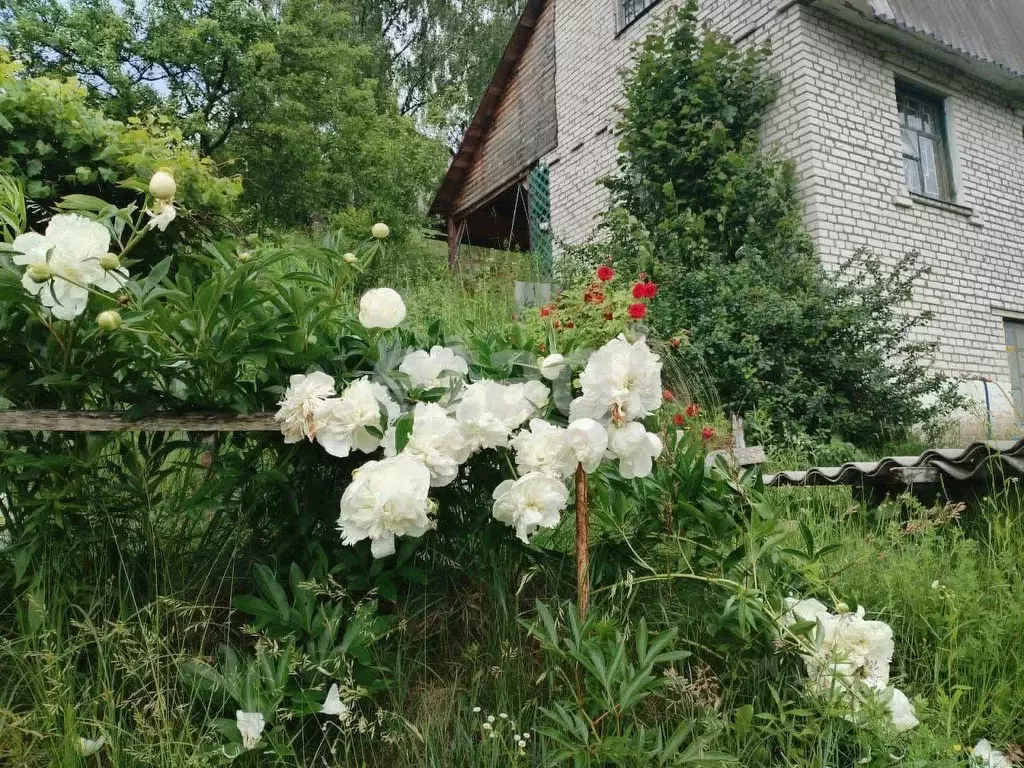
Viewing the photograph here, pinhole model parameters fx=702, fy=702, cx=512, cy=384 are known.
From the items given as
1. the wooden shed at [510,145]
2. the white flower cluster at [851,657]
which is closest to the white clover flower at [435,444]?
the white flower cluster at [851,657]

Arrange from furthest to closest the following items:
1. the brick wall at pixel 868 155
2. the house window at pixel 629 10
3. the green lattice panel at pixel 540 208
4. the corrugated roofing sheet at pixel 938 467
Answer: the green lattice panel at pixel 540 208
the house window at pixel 629 10
the brick wall at pixel 868 155
the corrugated roofing sheet at pixel 938 467

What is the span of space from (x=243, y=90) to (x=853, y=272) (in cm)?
1225

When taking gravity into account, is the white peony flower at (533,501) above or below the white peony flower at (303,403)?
below

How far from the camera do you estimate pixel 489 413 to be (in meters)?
1.37

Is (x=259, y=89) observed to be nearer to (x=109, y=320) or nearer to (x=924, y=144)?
(x=924, y=144)

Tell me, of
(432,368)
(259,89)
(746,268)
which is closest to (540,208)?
(746,268)

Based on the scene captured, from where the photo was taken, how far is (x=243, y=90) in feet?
45.5

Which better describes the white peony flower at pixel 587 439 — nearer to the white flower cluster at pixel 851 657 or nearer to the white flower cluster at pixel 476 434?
the white flower cluster at pixel 476 434

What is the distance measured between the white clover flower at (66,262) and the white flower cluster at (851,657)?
1.52 m

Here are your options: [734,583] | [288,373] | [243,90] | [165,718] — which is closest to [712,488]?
[734,583]

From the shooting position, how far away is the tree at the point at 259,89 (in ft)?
42.3

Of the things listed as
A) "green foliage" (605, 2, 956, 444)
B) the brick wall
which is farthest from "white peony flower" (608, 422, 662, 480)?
the brick wall

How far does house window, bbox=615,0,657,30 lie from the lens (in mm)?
8027

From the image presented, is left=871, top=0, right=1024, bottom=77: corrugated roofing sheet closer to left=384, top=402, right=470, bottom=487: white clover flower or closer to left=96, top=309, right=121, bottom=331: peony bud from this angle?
left=384, top=402, right=470, bottom=487: white clover flower
